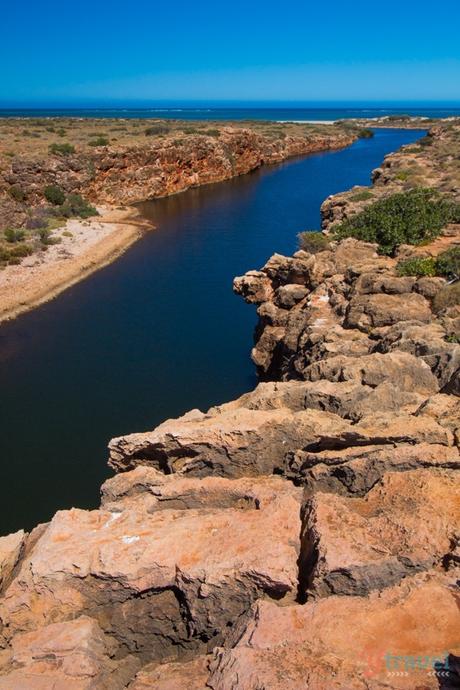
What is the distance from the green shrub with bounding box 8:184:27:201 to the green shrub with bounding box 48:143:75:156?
8.40 m

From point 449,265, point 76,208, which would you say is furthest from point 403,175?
point 76,208

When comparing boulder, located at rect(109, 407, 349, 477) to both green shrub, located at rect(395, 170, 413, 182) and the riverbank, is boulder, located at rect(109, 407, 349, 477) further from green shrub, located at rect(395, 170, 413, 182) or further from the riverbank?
green shrub, located at rect(395, 170, 413, 182)

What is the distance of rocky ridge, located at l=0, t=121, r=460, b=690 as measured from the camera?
16.6ft

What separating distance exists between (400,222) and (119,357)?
1357 centimetres

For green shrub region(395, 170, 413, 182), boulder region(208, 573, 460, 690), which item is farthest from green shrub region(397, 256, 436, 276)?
green shrub region(395, 170, 413, 182)

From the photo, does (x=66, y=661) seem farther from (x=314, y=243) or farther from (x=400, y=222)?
(x=314, y=243)

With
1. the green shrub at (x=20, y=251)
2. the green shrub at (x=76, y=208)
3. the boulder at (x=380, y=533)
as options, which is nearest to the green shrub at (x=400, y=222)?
the boulder at (x=380, y=533)

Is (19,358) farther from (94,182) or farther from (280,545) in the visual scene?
(94,182)

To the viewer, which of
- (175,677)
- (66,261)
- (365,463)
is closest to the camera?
(175,677)

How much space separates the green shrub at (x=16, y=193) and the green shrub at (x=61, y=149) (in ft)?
27.6

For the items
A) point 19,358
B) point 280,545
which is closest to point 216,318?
point 19,358

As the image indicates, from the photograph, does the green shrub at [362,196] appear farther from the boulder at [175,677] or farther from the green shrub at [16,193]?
the green shrub at [16,193]

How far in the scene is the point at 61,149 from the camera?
56.3 m

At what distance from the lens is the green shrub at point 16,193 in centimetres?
4875
